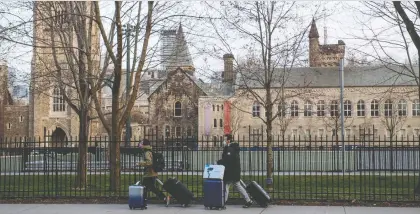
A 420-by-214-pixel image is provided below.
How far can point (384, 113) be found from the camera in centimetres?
8162

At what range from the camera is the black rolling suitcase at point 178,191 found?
45.5 ft

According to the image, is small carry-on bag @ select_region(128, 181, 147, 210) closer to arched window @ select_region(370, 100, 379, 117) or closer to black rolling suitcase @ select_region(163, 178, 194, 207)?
black rolling suitcase @ select_region(163, 178, 194, 207)

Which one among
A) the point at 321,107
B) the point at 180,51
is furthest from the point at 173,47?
the point at 321,107

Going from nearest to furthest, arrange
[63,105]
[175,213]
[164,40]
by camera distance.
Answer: [175,213], [164,40], [63,105]

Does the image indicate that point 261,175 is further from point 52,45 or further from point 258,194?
point 52,45

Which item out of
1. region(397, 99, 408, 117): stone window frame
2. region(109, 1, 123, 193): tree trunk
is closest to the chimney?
region(109, 1, 123, 193): tree trunk

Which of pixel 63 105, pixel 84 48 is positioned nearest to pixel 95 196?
pixel 84 48

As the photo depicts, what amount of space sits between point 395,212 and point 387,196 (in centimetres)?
284

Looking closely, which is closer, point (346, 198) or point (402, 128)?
point (346, 198)

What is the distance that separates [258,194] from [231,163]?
1064mm

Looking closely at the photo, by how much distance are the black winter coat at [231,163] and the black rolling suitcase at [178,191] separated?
3.48ft

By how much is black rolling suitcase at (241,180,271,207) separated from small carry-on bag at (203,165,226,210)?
75cm

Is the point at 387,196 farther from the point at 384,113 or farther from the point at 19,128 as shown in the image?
the point at 19,128

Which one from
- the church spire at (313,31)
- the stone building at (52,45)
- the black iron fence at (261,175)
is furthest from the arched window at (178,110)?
the church spire at (313,31)
